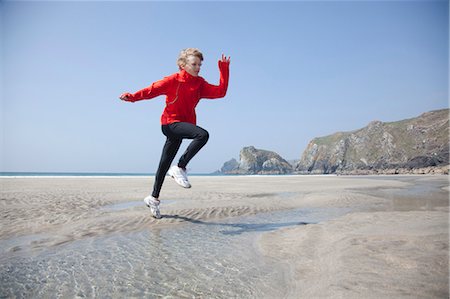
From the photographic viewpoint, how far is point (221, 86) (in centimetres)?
552

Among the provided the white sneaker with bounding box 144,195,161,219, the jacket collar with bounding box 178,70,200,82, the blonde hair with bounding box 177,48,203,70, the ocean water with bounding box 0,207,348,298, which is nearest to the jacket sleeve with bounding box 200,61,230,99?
the jacket collar with bounding box 178,70,200,82

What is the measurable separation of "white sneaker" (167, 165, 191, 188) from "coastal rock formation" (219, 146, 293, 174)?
461ft

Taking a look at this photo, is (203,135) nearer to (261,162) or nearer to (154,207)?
(154,207)

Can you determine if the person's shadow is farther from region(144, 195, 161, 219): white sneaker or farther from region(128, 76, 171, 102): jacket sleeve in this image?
region(128, 76, 171, 102): jacket sleeve

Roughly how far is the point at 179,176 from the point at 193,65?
228 centimetres

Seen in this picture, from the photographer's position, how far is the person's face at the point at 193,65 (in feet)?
16.5

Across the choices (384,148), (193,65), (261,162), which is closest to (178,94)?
(193,65)

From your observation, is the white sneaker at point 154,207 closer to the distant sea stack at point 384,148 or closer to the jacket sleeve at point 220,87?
the jacket sleeve at point 220,87

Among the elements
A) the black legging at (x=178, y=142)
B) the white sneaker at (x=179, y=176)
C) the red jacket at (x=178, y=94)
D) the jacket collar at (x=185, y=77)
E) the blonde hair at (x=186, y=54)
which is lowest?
the white sneaker at (x=179, y=176)

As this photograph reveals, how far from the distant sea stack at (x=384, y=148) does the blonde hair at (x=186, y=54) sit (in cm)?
7561

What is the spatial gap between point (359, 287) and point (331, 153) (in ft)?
445

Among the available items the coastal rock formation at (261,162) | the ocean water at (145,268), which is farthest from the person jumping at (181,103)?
the coastal rock formation at (261,162)

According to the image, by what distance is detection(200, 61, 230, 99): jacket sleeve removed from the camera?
5.48 meters

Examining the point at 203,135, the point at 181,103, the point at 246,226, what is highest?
the point at 181,103
